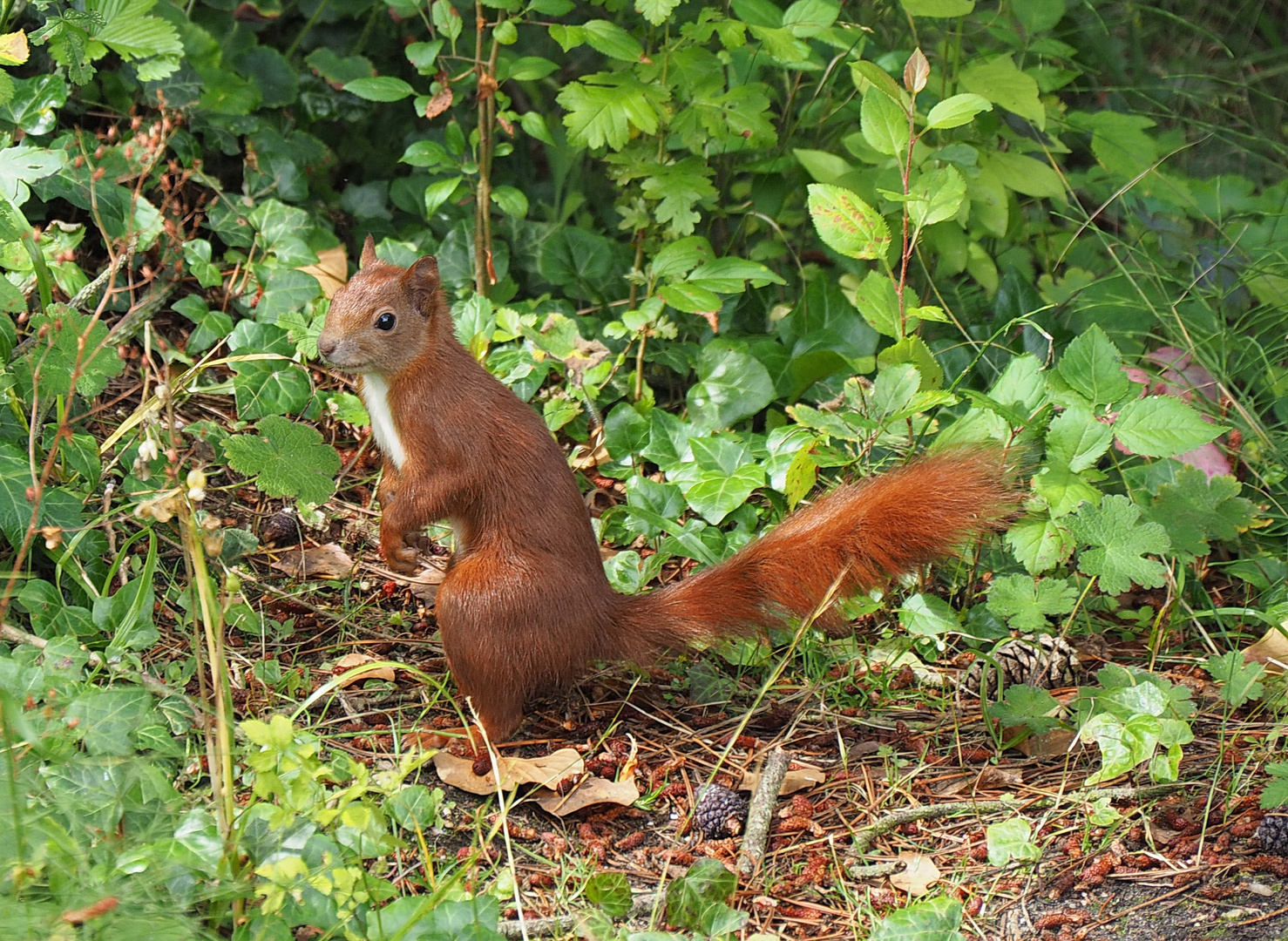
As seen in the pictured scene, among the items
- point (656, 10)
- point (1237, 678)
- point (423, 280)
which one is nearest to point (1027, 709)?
point (1237, 678)

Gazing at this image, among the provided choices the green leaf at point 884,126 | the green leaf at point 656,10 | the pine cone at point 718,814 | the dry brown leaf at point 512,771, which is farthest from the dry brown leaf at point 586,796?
the green leaf at point 656,10

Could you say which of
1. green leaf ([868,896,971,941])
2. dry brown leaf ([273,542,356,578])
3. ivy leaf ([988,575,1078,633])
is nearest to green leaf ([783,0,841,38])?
ivy leaf ([988,575,1078,633])

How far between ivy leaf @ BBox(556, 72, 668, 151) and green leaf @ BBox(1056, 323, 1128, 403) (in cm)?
104

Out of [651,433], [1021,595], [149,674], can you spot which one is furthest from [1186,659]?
[149,674]

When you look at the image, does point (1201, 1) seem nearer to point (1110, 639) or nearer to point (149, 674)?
point (1110, 639)

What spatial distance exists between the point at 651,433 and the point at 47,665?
1.46m

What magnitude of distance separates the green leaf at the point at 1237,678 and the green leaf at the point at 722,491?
965 mm

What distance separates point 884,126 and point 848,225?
200 mm

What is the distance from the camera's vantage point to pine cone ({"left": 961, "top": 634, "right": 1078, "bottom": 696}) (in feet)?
8.30

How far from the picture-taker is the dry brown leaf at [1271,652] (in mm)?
2527

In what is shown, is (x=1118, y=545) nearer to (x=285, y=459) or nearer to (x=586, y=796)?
(x=586, y=796)

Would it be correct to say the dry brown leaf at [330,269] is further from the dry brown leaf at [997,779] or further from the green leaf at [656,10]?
the dry brown leaf at [997,779]

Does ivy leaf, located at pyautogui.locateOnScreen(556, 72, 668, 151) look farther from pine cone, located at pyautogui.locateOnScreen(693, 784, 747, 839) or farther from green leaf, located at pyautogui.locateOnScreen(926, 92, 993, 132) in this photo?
pine cone, located at pyautogui.locateOnScreen(693, 784, 747, 839)

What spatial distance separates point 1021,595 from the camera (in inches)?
89.7
